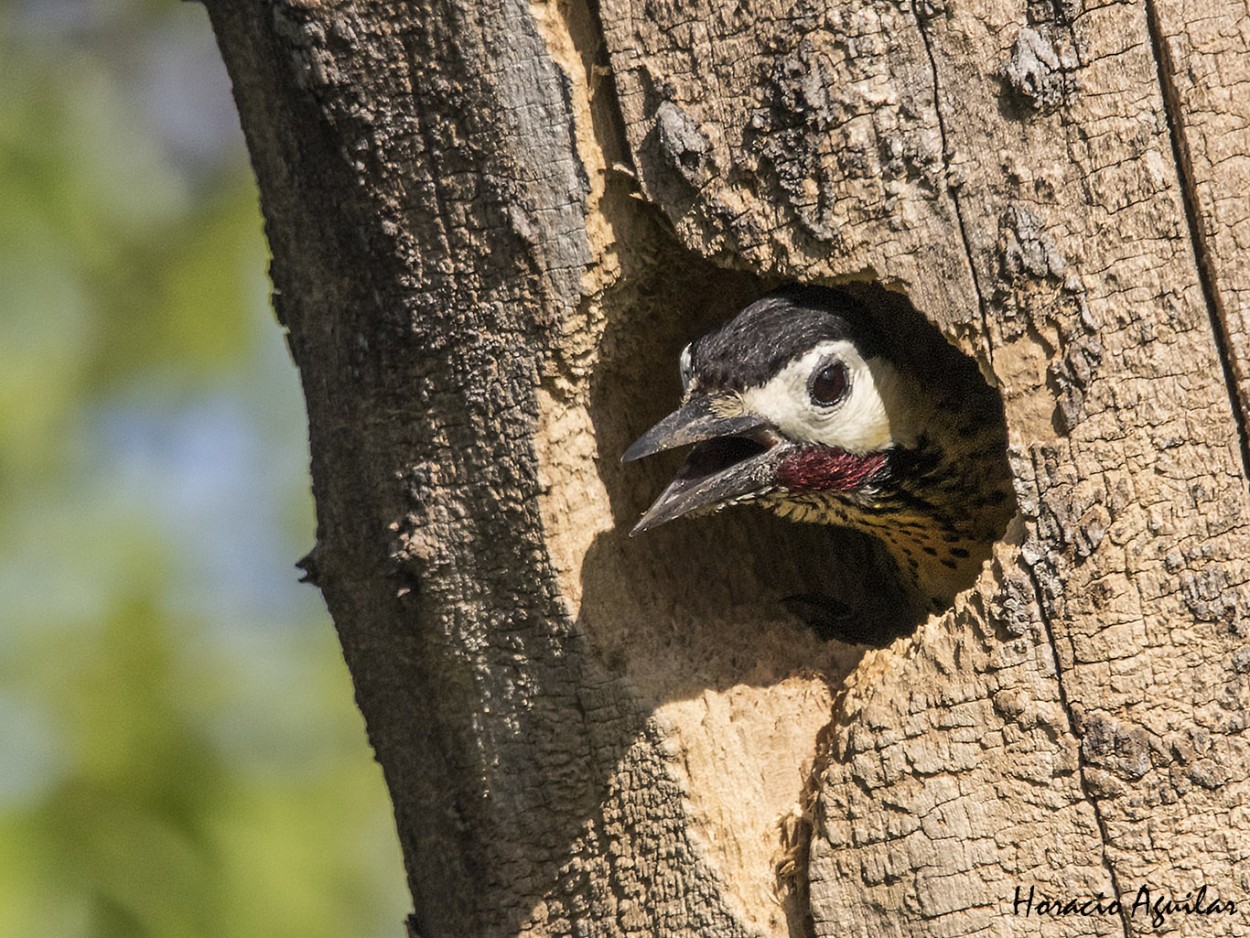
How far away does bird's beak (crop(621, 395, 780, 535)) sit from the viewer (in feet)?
9.61

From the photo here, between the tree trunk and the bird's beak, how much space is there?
0.15m

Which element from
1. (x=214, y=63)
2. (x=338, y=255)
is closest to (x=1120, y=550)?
(x=338, y=255)

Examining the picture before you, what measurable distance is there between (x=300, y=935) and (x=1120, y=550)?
3150 mm

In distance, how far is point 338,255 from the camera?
9.65 ft

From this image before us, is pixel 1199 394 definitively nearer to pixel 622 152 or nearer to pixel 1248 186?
pixel 1248 186

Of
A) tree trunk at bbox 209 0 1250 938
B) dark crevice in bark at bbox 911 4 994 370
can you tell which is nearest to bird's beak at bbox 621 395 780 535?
tree trunk at bbox 209 0 1250 938

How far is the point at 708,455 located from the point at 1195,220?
3.99 ft

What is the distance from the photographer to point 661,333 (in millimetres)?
3230

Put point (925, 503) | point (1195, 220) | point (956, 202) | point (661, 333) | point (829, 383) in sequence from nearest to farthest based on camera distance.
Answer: point (1195, 220) → point (956, 202) → point (661, 333) → point (829, 383) → point (925, 503)

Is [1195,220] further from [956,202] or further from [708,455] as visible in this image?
[708,455]
